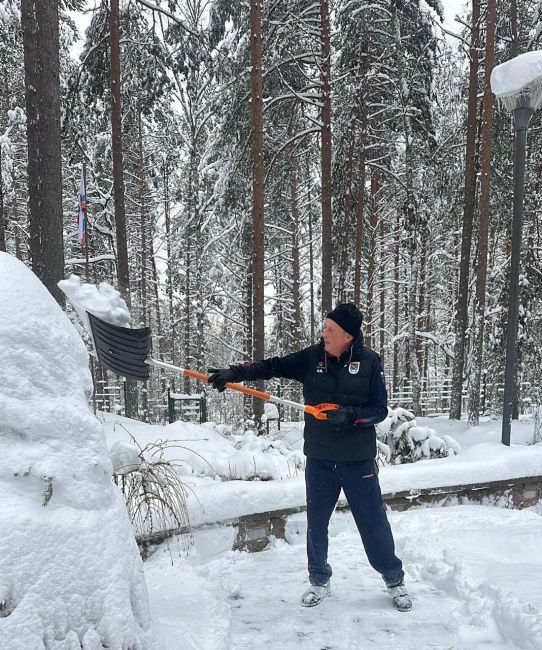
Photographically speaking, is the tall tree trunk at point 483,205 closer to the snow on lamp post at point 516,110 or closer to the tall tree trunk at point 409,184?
the tall tree trunk at point 409,184

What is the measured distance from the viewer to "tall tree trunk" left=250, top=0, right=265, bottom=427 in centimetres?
880

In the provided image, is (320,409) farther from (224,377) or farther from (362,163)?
(362,163)

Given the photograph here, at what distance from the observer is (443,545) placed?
3.67 meters

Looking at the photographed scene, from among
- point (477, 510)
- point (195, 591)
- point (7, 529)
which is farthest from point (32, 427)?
point (477, 510)

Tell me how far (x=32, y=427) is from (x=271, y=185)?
1101 centimetres

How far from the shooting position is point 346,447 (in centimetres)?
303

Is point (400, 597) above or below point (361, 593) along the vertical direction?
above

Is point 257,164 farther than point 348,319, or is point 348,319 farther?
point 257,164

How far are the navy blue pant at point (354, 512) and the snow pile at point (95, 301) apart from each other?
60.8 inches

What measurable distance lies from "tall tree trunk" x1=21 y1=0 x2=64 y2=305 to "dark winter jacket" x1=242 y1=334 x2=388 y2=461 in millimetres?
3057

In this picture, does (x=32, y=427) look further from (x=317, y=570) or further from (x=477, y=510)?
(x=477, y=510)

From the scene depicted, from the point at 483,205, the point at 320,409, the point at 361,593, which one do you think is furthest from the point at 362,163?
the point at 361,593

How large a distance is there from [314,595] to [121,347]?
6.28ft

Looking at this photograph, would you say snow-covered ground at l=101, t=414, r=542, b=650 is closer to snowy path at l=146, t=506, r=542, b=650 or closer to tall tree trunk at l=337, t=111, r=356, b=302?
snowy path at l=146, t=506, r=542, b=650
